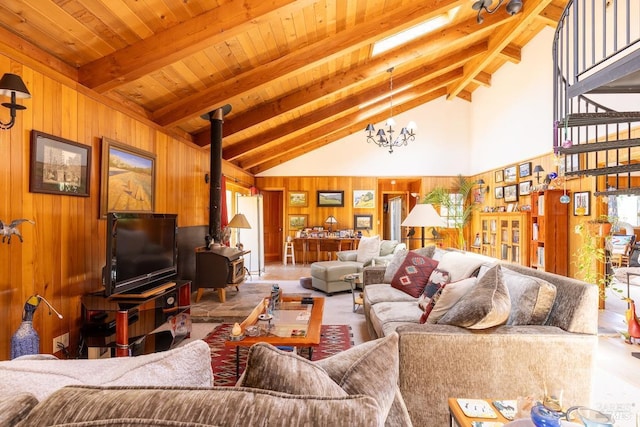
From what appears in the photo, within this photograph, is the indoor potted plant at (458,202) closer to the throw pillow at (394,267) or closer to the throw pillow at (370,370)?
the throw pillow at (394,267)

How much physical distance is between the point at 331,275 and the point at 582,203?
367cm

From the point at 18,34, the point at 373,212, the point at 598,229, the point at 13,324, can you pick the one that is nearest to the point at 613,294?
the point at 598,229

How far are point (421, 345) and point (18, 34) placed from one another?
3239mm

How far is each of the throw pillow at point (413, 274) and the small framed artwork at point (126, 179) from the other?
2.86 m

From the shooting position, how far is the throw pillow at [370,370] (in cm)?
90

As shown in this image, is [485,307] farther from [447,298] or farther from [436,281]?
[436,281]

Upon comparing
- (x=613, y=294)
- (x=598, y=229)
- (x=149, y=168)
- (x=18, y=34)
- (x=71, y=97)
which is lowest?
(x=613, y=294)

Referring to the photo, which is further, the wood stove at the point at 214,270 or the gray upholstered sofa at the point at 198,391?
the wood stove at the point at 214,270

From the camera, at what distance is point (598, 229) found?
14.1ft

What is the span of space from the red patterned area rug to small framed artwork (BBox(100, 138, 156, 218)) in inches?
62.1

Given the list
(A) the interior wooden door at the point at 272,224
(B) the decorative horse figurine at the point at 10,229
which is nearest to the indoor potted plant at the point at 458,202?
(A) the interior wooden door at the point at 272,224

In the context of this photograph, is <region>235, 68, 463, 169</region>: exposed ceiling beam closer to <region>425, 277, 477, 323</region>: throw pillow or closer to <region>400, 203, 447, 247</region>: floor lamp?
<region>400, 203, 447, 247</region>: floor lamp

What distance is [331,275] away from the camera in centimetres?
535

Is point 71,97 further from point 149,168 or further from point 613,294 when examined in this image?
point 613,294
